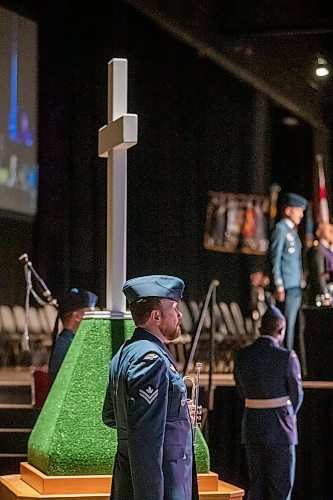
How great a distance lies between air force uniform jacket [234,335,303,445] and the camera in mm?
6293

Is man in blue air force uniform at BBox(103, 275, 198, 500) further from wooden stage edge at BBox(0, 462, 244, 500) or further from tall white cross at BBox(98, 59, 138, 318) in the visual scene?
tall white cross at BBox(98, 59, 138, 318)

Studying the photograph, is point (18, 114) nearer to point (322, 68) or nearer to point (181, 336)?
point (181, 336)

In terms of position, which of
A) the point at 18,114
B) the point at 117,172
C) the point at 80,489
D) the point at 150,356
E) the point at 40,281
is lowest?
the point at 80,489

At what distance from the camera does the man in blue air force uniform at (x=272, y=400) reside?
6297 mm

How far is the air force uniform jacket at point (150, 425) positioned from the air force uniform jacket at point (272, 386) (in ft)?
9.05

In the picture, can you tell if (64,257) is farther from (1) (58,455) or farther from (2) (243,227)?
(1) (58,455)

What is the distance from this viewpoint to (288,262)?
8.35m

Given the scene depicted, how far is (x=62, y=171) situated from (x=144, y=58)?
2101mm

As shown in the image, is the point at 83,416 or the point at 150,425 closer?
the point at 150,425

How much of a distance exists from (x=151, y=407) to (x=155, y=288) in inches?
17.3

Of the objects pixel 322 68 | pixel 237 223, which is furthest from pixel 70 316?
pixel 322 68

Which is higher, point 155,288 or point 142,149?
point 142,149

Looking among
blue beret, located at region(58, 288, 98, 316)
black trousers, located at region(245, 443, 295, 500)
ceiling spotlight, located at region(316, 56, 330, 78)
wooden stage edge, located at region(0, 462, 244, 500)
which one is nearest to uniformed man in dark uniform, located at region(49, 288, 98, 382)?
blue beret, located at region(58, 288, 98, 316)

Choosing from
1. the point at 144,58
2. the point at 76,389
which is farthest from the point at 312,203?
the point at 76,389
